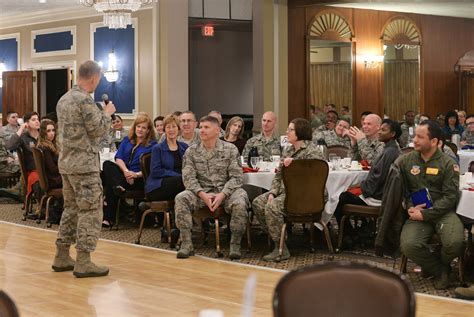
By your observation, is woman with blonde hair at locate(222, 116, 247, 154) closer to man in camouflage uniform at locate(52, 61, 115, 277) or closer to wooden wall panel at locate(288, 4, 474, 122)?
man in camouflage uniform at locate(52, 61, 115, 277)

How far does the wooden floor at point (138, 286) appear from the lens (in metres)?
5.75

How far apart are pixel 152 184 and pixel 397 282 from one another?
6.11 metres

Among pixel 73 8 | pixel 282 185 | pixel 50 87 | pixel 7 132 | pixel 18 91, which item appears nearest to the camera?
pixel 282 185

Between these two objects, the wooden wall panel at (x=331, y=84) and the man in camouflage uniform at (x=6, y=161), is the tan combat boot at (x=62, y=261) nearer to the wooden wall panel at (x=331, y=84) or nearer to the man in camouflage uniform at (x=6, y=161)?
the man in camouflage uniform at (x=6, y=161)

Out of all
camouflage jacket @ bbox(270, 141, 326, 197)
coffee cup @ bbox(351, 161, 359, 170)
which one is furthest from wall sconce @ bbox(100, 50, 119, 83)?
camouflage jacket @ bbox(270, 141, 326, 197)

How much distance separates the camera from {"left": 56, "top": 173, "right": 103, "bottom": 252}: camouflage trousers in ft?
22.0

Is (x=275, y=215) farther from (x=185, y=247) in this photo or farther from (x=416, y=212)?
(x=416, y=212)

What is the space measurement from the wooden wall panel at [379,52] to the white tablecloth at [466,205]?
9163mm

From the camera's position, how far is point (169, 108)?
50.3 feet

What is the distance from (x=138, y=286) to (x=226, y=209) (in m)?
1.49

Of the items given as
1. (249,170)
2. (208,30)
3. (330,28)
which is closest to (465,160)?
(249,170)

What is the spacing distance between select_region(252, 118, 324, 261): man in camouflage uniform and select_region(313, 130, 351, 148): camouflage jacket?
3.69 m

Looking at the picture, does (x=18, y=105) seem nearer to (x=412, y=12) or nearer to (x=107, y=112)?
(x=412, y=12)

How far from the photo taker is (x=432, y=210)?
20.6ft
